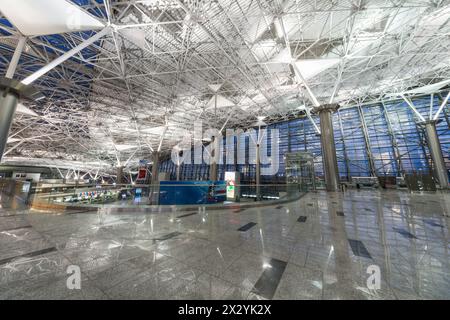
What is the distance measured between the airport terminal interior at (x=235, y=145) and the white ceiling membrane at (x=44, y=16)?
60 mm

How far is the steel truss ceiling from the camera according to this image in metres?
9.46

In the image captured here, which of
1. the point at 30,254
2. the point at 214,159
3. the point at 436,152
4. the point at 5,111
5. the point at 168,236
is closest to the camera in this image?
the point at 30,254

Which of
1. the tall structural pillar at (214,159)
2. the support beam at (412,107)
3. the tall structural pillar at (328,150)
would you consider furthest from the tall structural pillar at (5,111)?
the support beam at (412,107)

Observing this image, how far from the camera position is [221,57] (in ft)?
43.2

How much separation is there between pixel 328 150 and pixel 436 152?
13.7 m

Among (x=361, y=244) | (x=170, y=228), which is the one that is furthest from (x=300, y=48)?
(x=170, y=228)

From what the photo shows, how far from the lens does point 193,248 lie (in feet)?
9.54

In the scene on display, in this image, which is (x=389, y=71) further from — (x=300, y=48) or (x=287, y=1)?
(x=287, y=1)

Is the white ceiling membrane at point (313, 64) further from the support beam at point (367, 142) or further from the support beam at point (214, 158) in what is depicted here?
the support beam at point (214, 158)

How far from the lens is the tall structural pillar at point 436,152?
17156 mm

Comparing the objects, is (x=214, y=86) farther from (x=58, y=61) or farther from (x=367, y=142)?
(x=367, y=142)

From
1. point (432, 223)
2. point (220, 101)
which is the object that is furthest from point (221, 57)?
point (432, 223)

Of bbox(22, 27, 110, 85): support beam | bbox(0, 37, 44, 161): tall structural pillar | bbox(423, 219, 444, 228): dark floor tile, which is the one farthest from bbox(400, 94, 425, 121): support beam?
bbox(0, 37, 44, 161): tall structural pillar

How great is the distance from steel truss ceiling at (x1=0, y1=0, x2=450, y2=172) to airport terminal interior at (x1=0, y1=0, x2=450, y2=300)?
14 cm
